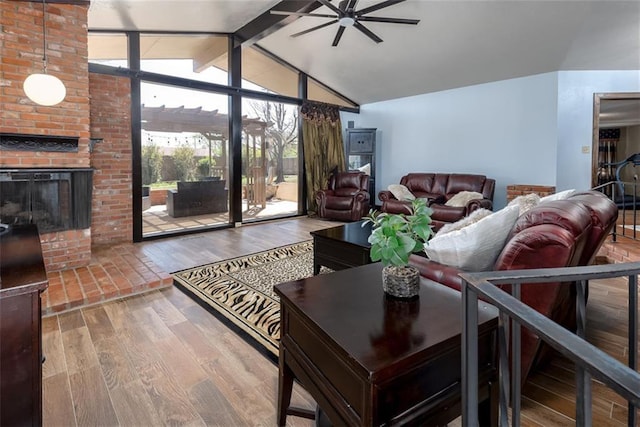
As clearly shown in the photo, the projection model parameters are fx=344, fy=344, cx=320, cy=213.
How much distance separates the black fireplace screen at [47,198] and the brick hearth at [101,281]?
463 mm

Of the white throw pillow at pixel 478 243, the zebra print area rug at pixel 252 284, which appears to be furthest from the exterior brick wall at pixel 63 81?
the white throw pillow at pixel 478 243

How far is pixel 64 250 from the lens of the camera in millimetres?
3352

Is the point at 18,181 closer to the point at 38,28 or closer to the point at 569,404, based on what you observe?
the point at 38,28

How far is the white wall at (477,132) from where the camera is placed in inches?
204

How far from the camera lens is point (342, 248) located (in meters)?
2.81

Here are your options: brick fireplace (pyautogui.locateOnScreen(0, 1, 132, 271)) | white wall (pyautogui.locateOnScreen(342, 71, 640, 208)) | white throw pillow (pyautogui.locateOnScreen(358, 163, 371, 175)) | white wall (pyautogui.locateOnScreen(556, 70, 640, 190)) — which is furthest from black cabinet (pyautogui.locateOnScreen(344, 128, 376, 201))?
brick fireplace (pyautogui.locateOnScreen(0, 1, 132, 271))

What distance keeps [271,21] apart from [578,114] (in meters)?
4.58

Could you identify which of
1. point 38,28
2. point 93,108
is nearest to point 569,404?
point 38,28

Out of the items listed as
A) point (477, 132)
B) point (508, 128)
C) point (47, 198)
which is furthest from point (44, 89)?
point (508, 128)

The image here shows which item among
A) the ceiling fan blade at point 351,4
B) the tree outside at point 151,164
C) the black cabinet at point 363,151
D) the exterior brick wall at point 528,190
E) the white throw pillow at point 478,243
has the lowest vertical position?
the white throw pillow at point 478,243

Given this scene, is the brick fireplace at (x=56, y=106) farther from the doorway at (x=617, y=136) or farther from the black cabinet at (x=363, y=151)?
the doorway at (x=617, y=136)

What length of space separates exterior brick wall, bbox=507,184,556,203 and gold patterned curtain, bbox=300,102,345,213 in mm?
3278

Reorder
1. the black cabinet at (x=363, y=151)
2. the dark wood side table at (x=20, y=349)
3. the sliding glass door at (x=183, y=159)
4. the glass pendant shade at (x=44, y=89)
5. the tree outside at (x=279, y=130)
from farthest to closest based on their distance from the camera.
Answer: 1. the black cabinet at (x=363, y=151)
2. the tree outside at (x=279, y=130)
3. the sliding glass door at (x=183, y=159)
4. the glass pendant shade at (x=44, y=89)
5. the dark wood side table at (x=20, y=349)

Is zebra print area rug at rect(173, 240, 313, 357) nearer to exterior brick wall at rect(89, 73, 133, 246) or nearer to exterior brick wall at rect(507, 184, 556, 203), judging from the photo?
exterior brick wall at rect(89, 73, 133, 246)
